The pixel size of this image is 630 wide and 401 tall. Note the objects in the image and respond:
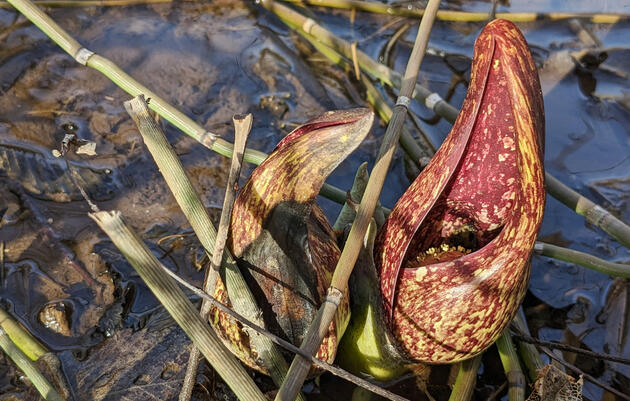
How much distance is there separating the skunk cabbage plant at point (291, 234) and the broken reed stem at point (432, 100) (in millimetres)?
990

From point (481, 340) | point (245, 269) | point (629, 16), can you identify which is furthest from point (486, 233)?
point (629, 16)

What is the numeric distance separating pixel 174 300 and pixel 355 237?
18.5 inches

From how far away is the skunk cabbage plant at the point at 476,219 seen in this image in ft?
4.54

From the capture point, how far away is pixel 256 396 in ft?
3.97

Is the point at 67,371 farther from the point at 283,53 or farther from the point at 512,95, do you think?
the point at 283,53

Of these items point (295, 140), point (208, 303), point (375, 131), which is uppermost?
point (295, 140)

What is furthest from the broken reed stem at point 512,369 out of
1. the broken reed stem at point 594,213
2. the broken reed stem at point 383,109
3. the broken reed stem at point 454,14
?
the broken reed stem at point 454,14

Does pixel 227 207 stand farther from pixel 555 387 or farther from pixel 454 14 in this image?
pixel 454 14

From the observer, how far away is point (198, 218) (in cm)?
140

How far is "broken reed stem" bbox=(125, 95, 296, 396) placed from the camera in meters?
1.33

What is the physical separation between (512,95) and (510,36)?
6.1 inches


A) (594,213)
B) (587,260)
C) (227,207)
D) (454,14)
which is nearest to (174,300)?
(227,207)

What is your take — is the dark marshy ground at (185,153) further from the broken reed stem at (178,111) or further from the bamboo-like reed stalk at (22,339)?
the broken reed stem at (178,111)

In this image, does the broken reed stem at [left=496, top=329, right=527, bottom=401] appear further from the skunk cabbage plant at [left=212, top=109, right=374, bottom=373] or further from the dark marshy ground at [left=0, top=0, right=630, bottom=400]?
the skunk cabbage plant at [left=212, top=109, right=374, bottom=373]
